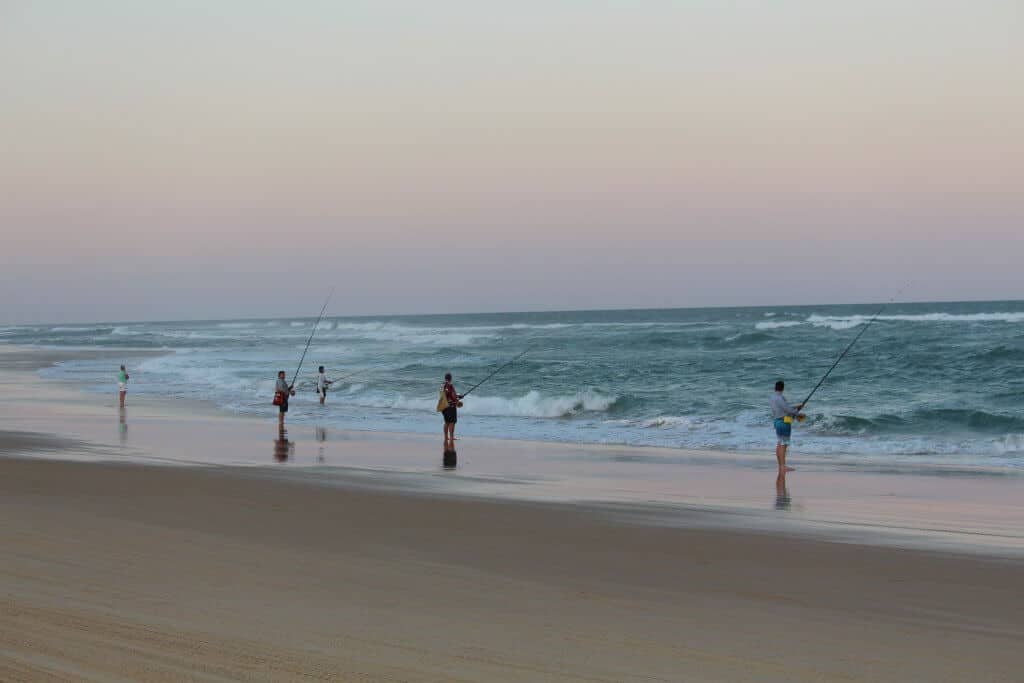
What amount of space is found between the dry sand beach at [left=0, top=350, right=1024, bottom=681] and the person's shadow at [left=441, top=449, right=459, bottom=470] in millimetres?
1360

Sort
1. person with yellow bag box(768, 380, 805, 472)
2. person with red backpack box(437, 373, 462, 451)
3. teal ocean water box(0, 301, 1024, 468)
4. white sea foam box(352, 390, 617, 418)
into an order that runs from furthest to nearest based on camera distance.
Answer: white sea foam box(352, 390, 617, 418)
teal ocean water box(0, 301, 1024, 468)
person with red backpack box(437, 373, 462, 451)
person with yellow bag box(768, 380, 805, 472)

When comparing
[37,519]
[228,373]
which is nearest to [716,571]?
[37,519]

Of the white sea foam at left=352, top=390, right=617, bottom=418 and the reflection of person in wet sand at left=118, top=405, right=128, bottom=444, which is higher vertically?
the reflection of person in wet sand at left=118, top=405, right=128, bottom=444

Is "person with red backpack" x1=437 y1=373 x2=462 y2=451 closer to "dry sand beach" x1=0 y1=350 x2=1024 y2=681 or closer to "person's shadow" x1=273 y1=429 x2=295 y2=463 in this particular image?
"person's shadow" x1=273 y1=429 x2=295 y2=463

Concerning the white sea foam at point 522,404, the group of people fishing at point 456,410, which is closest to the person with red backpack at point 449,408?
the group of people fishing at point 456,410

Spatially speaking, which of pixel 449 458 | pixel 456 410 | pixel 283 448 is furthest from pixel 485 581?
pixel 456 410

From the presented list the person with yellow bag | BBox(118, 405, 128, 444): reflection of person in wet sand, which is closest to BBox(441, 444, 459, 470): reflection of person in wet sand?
the person with yellow bag

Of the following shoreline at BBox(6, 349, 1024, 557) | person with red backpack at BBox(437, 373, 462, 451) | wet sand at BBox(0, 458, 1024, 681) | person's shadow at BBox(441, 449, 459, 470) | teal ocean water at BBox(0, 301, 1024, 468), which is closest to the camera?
wet sand at BBox(0, 458, 1024, 681)

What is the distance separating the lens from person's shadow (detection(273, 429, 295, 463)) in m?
13.4

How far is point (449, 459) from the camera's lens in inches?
535

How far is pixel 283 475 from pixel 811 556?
251 inches

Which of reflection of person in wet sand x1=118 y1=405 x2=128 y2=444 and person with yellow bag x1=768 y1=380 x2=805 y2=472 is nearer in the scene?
person with yellow bag x1=768 y1=380 x2=805 y2=472

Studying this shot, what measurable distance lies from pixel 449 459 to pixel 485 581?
24.4 ft

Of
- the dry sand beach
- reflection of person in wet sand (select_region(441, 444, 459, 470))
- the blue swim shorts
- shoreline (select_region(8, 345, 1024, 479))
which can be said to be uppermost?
the blue swim shorts
